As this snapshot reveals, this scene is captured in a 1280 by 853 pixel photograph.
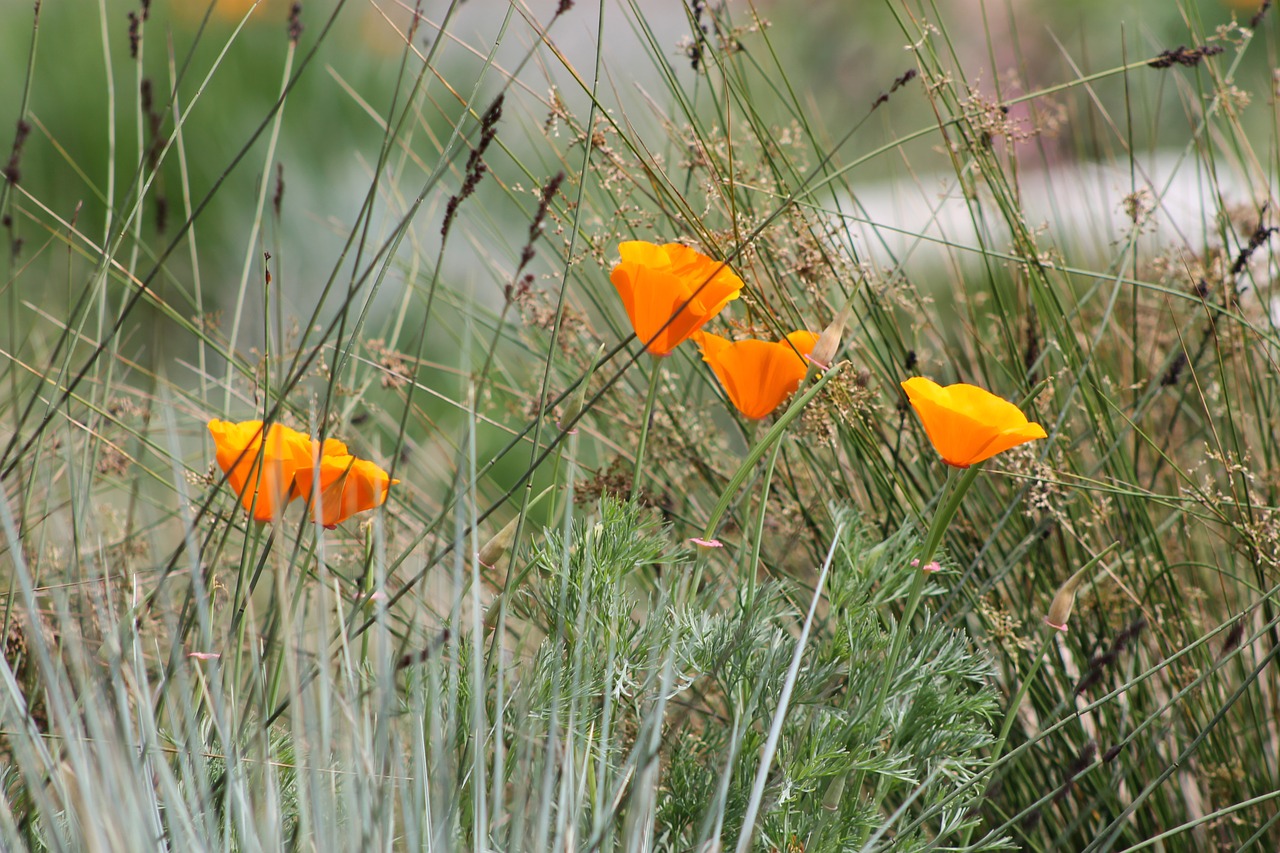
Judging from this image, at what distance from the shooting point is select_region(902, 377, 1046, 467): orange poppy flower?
0.60 m

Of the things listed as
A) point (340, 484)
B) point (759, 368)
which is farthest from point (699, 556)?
point (340, 484)

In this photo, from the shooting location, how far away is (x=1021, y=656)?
36.1 inches

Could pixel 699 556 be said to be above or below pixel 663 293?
below

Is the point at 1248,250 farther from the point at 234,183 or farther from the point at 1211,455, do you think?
the point at 234,183

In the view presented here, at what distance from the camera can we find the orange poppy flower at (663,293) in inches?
25.6

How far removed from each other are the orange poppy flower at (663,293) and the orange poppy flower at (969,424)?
128 mm

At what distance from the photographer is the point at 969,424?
0.60 meters

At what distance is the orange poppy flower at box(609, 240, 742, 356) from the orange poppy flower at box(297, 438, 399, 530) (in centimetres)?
18

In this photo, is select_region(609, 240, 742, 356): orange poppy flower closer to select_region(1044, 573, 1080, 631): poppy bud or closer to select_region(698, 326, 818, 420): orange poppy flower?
select_region(698, 326, 818, 420): orange poppy flower

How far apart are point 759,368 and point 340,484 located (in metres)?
0.28

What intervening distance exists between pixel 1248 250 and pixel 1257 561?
0.24 m

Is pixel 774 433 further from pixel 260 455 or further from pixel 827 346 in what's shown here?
pixel 260 455

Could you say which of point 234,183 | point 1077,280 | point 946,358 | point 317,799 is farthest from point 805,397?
point 234,183

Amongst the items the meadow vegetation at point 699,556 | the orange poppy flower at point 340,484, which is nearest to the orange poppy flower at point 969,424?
the meadow vegetation at point 699,556
